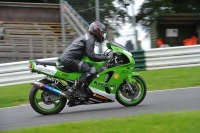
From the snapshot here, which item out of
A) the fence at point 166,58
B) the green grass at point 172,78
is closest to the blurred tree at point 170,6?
the fence at point 166,58

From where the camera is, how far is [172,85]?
11.9 meters

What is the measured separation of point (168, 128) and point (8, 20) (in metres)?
24.7

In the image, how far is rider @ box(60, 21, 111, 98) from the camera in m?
8.60

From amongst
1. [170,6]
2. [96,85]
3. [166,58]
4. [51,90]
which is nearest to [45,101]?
[51,90]

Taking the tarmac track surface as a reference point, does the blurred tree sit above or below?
above

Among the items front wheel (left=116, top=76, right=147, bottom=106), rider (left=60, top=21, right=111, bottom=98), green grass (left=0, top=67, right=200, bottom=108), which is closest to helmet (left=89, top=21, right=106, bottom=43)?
rider (left=60, top=21, right=111, bottom=98)

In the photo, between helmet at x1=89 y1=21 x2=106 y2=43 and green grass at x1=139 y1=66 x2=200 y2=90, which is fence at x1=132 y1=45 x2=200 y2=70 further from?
helmet at x1=89 y1=21 x2=106 y2=43

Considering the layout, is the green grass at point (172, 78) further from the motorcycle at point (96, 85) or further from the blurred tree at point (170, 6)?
the blurred tree at point (170, 6)

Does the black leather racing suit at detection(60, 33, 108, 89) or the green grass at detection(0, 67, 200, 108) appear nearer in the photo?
the black leather racing suit at detection(60, 33, 108, 89)

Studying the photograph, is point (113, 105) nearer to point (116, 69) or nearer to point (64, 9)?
point (116, 69)

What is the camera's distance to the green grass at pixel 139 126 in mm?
6078

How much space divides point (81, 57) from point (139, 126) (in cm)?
290

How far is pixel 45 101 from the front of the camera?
8570mm

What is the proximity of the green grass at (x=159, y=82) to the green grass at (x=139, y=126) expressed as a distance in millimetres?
4459
